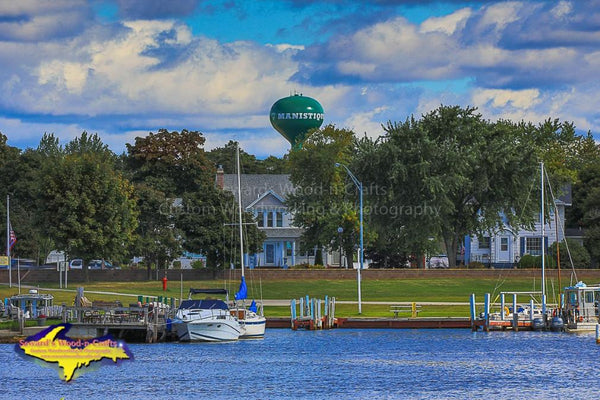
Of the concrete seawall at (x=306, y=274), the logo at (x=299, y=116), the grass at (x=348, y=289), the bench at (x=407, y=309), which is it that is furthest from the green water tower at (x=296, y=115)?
the bench at (x=407, y=309)

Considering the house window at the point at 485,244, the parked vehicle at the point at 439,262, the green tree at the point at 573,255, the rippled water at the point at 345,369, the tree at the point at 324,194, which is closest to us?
the rippled water at the point at 345,369

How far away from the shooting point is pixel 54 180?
8969 cm

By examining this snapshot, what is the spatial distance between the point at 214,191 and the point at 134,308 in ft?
115

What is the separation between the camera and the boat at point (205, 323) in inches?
2403

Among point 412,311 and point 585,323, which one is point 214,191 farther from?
point 585,323

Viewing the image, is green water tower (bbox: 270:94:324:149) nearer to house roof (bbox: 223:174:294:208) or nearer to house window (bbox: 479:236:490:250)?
house roof (bbox: 223:174:294:208)

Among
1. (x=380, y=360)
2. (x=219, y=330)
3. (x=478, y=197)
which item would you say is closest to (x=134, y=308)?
(x=219, y=330)

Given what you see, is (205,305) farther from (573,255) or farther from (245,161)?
(245,161)

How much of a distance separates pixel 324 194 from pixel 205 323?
1698 inches

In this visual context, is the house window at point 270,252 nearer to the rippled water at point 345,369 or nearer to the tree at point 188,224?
the tree at point 188,224

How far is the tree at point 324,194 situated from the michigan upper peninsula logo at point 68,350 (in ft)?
271

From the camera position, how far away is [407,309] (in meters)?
70.5

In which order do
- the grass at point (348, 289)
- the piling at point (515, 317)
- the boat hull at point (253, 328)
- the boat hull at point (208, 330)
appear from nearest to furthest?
the boat hull at point (208, 330)
the boat hull at point (253, 328)
the piling at point (515, 317)
the grass at point (348, 289)

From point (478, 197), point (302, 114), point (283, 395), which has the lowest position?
point (283, 395)
